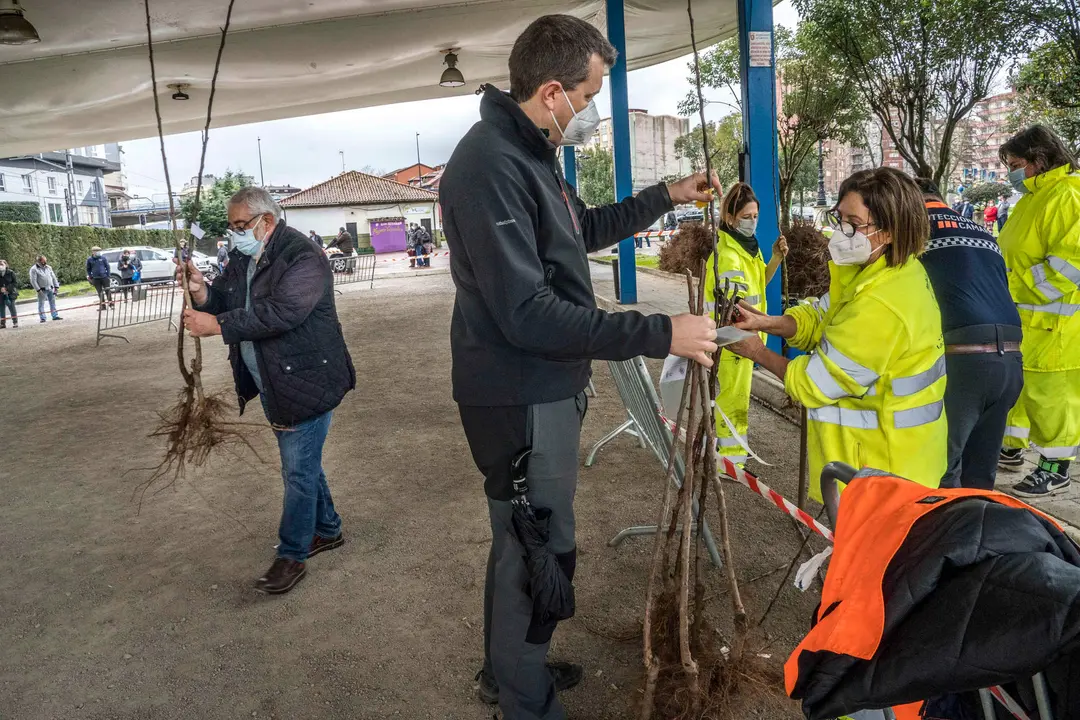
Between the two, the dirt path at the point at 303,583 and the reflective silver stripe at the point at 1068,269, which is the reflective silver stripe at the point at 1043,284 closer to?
the reflective silver stripe at the point at 1068,269

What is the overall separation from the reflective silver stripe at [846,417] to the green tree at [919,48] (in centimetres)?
1333

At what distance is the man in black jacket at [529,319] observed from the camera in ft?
5.82

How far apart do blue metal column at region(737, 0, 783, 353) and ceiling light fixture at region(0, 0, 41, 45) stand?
555 centimetres

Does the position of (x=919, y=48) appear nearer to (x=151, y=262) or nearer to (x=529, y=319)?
(x=529, y=319)

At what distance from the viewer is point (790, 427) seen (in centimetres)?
→ 542

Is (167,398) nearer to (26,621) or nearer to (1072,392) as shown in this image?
(26,621)

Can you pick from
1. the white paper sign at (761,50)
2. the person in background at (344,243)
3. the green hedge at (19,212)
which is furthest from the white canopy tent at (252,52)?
the green hedge at (19,212)

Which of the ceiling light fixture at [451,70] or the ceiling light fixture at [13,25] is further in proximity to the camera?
the ceiling light fixture at [451,70]

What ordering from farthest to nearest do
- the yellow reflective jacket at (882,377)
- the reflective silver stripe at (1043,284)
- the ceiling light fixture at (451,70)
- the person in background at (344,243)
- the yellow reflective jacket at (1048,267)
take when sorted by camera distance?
the person in background at (344,243)
the ceiling light fixture at (451,70)
the reflective silver stripe at (1043,284)
the yellow reflective jacket at (1048,267)
the yellow reflective jacket at (882,377)

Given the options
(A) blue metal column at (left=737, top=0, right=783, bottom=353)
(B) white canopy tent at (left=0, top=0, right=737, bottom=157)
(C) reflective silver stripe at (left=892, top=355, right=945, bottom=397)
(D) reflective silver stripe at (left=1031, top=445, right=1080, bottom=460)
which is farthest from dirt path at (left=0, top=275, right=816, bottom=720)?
(B) white canopy tent at (left=0, top=0, right=737, bottom=157)

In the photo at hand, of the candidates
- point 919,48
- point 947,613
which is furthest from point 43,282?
point 919,48

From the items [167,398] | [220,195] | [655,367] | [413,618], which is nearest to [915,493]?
[413,618]

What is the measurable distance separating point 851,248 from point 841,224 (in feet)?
0.38

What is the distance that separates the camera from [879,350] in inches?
87.7
